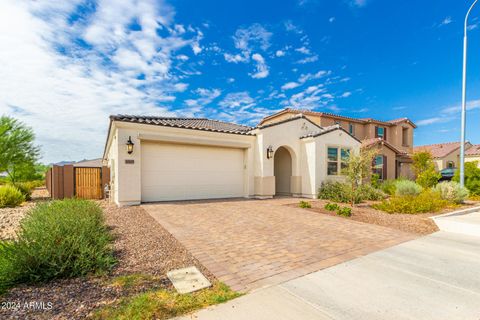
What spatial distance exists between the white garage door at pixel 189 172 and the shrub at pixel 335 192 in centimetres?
467

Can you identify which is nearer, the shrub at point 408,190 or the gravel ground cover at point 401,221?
the gravel ground cover at point 401,221

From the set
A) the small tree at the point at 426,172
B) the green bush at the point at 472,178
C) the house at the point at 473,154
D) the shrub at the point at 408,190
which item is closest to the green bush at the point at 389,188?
the small tree at the point at 426,172

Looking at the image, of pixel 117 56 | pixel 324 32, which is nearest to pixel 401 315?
pixel 117 56

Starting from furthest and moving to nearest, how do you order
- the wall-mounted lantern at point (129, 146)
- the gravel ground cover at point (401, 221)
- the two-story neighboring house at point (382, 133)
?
the two-story neighboring house at point (382, 133), the wall-mounted lantern at point (129, 146), the gravel ground cover at point (401, 221)

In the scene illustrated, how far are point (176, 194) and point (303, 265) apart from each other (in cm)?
849

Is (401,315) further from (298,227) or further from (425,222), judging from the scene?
(425,222)

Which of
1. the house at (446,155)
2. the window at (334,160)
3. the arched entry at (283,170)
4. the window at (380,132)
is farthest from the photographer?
the house at (446,155)

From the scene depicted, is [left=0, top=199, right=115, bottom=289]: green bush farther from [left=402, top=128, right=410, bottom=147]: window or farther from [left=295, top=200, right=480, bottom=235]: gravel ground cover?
[left=402, top=128, right=410, bottom=147]: window

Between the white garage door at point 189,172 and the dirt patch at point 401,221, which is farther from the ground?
the white garage door at point 189,172

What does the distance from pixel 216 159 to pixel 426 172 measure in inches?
506

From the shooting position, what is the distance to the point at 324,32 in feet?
45.6

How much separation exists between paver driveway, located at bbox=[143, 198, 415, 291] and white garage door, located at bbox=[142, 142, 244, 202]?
2.50 m

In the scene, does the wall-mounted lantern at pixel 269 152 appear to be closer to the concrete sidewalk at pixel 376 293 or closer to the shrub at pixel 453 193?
the shrub at pixel 453 193

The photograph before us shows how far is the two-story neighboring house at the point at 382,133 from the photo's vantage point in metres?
20.9
